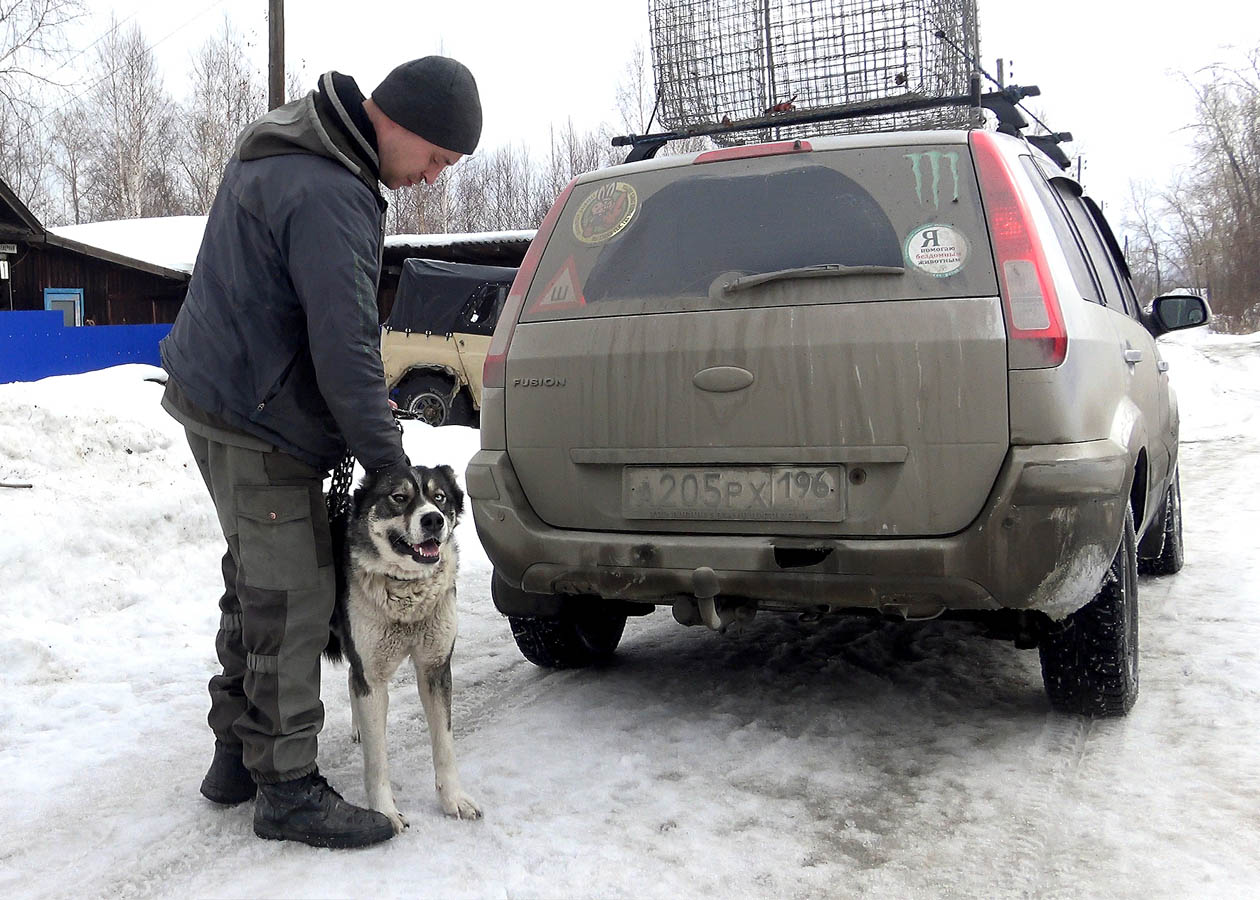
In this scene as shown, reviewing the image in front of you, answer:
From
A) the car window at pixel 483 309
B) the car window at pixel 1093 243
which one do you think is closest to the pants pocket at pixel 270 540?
the car window at pixel 1093 243

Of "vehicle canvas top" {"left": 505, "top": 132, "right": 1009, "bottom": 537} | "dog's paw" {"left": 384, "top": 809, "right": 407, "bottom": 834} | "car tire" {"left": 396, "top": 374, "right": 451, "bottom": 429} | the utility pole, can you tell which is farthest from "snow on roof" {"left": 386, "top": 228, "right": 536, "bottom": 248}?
"dog's paw" {"left": 384, "top": 809, "right": 407, "bottom": 834}

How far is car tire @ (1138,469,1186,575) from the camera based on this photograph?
5543mm

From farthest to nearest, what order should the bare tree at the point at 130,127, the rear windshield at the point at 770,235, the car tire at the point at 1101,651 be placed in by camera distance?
1. the bare tree at the point at 130,127
2. the car tire at the point at 1101,651
3. the rear windshield at the point at 770,235

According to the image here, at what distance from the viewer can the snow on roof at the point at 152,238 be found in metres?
25.2

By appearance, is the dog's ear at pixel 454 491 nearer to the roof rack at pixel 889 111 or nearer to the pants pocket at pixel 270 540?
the pants pocket at pixel 270 540

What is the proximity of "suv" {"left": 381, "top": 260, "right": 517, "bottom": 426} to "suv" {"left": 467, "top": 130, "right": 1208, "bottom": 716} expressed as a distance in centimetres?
1154

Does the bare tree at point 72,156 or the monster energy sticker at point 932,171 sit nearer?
the monster energy sticker at point 932,171

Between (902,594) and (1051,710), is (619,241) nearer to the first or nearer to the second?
(902,594)

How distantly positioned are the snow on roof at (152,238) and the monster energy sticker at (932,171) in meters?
23.3

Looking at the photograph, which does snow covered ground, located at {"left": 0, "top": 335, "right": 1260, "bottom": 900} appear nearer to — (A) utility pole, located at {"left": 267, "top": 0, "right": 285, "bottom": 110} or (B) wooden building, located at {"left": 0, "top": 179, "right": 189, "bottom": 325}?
(A) utility pole, located at {"left": 267, "top": 0, "right": 285, "bottom": 110}

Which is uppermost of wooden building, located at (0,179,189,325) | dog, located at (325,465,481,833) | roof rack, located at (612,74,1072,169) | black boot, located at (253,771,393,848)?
wooden building, located at (0,179,189,325)

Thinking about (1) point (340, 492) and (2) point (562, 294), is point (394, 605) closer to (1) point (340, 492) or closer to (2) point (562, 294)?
(1) point (340, 492)

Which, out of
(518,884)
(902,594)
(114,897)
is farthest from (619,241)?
(114,897)

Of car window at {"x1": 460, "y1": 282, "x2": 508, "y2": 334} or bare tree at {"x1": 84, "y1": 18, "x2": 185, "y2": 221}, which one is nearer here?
car window at {"x1": 460, "y1": 282, "x2": 508, "y2": 334}
